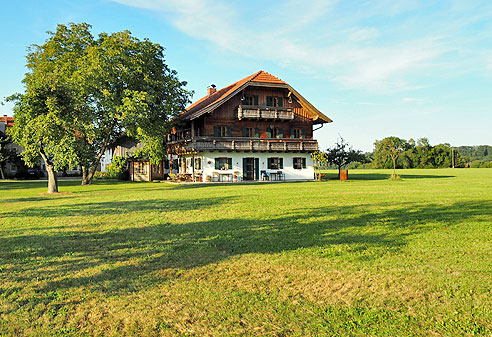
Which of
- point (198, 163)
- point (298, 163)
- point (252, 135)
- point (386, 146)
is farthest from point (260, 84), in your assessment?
point (386, 146)

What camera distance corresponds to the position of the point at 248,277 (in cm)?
554

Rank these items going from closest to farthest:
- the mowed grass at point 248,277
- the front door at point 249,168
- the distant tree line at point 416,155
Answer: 1. the mowed grass at point 248,277
2. the front door at point 249,168
3. the distant tree line at point 416,155

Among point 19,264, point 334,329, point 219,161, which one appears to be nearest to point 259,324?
point 334,329

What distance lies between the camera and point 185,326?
3.97m

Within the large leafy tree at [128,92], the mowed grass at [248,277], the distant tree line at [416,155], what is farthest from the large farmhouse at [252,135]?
the distant tree line at [416,155]

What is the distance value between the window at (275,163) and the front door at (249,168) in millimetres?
1861

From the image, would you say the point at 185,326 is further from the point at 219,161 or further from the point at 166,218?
the point at 219,161

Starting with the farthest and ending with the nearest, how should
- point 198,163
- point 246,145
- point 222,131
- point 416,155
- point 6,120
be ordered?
1. point 416,155
2. point 6,120
3. point 222,131
4. point 198,163
5. point 246,145

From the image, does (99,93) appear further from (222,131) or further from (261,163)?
(261,163)

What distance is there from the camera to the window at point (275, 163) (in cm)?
3872

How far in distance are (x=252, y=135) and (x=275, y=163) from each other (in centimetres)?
369

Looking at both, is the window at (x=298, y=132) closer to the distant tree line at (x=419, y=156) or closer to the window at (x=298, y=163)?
the window at (x=298, y=163)

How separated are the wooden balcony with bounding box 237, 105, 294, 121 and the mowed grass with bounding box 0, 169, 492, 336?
89.2ft

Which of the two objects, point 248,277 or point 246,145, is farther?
point 246,145
